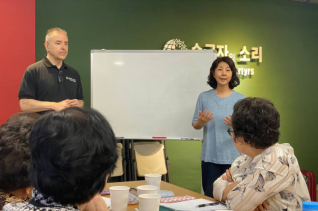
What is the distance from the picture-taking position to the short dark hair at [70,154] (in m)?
0.84

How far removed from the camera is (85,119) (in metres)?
0.87

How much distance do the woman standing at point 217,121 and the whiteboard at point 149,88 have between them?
0.66 m

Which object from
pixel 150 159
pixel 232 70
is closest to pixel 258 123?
pixel 232 70

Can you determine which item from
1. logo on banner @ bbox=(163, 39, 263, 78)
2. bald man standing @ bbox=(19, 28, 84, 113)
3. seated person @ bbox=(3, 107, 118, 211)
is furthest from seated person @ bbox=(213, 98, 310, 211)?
logo on banner @ bbox=(163, 39, 263, 78)

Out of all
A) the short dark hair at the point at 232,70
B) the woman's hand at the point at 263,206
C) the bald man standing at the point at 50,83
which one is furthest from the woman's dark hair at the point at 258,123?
the bald man standing at the point at 50,83

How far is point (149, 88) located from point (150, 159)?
916mm

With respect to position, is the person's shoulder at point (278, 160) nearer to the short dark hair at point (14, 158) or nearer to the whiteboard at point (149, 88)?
the short dark hair at point (14, 158)

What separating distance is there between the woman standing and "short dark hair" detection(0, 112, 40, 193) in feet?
6.62

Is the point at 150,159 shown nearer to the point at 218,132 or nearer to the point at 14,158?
the point at 218,132

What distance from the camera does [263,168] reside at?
161cm

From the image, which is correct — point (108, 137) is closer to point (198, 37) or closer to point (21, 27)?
A: point (21, 27)

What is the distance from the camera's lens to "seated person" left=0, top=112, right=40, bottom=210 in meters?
1.18

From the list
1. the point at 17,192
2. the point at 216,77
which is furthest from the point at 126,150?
the point at 17,192

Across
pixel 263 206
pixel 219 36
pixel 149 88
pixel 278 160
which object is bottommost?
pixel 263 206
